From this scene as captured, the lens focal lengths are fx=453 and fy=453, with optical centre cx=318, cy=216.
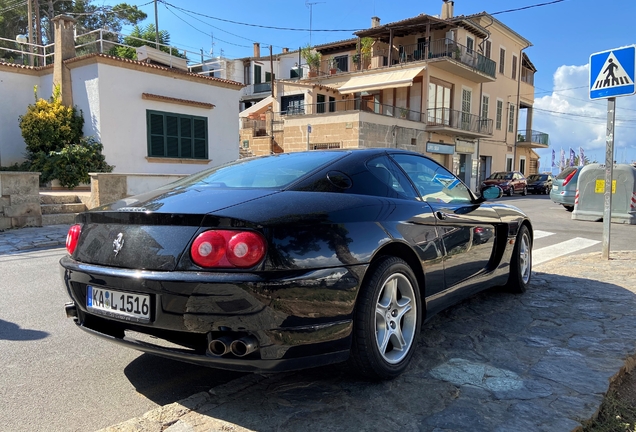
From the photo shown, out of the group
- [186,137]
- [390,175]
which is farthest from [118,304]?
[186,137]

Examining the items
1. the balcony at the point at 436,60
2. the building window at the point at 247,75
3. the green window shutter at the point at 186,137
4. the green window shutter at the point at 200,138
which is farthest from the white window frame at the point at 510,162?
the green window shutter at the point at 186,137

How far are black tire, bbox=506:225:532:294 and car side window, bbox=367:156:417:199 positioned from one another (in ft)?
6.13

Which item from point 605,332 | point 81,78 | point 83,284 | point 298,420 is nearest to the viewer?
point 298,420

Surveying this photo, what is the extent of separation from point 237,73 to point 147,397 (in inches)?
1678

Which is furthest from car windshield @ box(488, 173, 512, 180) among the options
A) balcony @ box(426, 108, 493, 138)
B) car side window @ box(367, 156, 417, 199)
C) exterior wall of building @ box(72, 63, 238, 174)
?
car side window @ box(367, 156, 417, 199)

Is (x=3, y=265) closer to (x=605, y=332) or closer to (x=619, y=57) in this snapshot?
(x=605, y=332)

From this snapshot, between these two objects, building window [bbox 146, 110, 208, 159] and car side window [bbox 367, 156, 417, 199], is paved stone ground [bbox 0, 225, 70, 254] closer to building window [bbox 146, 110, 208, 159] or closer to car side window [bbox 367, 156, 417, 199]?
building window [bbox 146, 110, 208, 159]

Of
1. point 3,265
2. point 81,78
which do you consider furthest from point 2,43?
point 3,265

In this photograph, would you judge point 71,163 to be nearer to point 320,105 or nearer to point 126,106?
point 126,106

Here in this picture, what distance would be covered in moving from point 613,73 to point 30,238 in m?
9.51

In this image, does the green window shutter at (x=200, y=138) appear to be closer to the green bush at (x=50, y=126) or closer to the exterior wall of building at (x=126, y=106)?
the exterior wall of building at (x=126, y=106)

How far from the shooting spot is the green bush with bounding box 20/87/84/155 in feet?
43.9

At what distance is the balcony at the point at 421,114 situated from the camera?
1046 inches

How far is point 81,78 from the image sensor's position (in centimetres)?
1370
